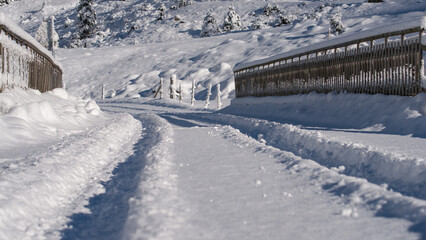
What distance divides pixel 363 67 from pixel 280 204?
9981 mm

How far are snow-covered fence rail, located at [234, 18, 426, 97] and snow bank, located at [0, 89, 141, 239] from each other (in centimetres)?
675

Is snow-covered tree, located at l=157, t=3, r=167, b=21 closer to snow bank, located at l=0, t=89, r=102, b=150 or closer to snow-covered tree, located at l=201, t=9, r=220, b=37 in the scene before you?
snow-covered tree, located at l=201, t=9, r=220, b=37

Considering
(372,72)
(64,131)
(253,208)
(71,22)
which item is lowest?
(64,131)

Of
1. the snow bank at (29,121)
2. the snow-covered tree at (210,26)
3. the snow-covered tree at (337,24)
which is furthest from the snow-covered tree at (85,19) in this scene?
the snow bank at (29,121)

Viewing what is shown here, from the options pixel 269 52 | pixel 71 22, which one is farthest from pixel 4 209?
pixel 71 22

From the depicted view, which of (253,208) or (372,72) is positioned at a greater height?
(372,72)

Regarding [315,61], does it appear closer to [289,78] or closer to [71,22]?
[289,78]

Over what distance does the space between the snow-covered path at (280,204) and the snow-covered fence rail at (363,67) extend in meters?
5.98

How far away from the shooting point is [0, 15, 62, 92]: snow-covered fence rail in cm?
1047

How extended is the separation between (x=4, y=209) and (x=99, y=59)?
181 ft

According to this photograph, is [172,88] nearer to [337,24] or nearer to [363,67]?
[337,24]

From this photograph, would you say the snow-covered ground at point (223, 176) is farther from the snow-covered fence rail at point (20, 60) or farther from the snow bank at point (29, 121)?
the snow-covered fence rail at point (20, 60)

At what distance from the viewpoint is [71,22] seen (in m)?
92.6

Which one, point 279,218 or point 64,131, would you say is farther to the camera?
point 64,131
